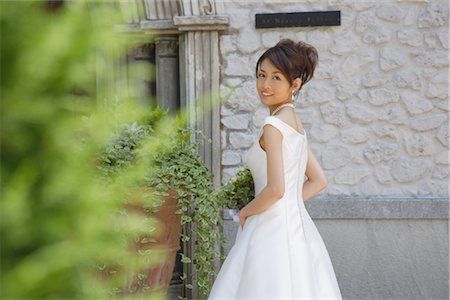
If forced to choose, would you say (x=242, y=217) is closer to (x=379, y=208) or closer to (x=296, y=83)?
(x=296, y=83)

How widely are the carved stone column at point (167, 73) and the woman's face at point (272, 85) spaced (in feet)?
7.29

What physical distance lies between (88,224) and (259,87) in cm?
→ 263

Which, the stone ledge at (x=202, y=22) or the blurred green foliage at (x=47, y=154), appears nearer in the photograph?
the blurred green foliage at (x=47, y=154)

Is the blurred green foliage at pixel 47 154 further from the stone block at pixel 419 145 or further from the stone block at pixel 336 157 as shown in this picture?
the stone block at pixel 419 145

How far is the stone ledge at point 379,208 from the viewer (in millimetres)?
5090

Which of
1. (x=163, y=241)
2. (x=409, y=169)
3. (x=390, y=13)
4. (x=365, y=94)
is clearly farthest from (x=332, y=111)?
(x=163, y=241)

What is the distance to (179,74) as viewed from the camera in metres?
5.48

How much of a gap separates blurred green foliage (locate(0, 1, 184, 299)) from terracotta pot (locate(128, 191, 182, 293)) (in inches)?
116

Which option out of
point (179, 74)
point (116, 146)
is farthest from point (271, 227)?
point (179, 74)

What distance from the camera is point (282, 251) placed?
3.28 meters

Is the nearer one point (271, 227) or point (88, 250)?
point (88, 250)

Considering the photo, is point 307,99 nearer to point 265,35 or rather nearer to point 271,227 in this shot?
point 265,35

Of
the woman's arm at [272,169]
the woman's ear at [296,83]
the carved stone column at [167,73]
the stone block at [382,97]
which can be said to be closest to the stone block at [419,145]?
the stone block at [382,97]

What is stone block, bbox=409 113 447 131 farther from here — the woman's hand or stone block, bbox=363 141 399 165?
the woman's hand
